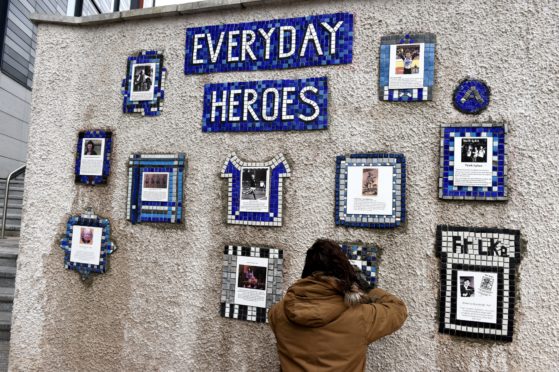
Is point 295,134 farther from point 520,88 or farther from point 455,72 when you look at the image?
point 520,88

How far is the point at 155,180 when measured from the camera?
2.67 metres

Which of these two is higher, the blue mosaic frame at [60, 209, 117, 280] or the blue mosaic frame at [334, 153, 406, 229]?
the blue mosaic frame at [334, 153, 406, 229]

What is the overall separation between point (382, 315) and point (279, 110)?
4.56ft

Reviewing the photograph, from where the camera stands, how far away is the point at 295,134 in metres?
2.42

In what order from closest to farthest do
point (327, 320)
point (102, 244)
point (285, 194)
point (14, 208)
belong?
point (327, 320)
point (285, 194)
point (102, 244)
point (14, 208)

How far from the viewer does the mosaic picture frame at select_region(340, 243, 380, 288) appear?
222 cm

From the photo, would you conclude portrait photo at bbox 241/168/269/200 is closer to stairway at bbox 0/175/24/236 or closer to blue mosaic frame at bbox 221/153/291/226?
blue mosaic frame at bbox 221/153/291/226

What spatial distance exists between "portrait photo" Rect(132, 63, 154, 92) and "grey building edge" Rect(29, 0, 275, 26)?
373 millimetres

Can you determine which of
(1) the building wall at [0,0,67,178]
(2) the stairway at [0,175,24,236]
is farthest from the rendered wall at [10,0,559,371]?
(1) the building wall at [0,0,67,178]

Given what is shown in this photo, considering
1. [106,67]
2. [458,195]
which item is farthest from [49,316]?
[458,195]

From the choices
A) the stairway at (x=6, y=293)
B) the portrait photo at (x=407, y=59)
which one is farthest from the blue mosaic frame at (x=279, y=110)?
the stairway at (x=6, y=293)

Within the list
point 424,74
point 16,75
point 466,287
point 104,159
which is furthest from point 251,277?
A: point 16,75

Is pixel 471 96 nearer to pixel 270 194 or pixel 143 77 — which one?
pixel 270 194

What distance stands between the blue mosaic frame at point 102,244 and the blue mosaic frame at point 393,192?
1.67 metres
